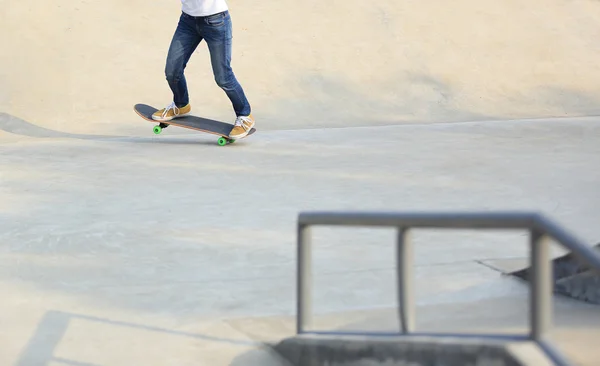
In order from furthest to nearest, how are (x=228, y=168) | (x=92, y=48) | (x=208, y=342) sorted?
(x=92, y=48)
(x=228, y=168)
(x=208, y=342)

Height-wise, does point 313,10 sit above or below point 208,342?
above

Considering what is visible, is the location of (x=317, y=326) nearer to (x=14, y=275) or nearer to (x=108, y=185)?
(x=14, y=275)

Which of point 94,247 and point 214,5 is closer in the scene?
point 94,247

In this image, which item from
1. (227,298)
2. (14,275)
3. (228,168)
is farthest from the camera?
(228,168)

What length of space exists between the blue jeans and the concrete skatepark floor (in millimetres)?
569

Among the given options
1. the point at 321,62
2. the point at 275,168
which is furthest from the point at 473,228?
the point at 321,62

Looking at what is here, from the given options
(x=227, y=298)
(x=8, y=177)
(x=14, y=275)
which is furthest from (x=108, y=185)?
(x=227, y=298)

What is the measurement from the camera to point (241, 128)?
30.3ft

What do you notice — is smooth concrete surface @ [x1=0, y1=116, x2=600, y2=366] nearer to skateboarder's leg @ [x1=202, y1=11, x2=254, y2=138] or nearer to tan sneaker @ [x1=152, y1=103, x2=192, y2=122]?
tan sneaker @ [x1=152, y1=103, x2=192, y2=122]

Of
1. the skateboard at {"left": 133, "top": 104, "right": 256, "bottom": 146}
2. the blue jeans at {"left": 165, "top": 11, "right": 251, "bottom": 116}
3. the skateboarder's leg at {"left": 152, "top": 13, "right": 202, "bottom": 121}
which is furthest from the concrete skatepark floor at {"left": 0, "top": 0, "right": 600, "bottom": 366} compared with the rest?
the skateboarder's leg at {"left": 152, "top": 13, "right": 202, "bottom": 121}

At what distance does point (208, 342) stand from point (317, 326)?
49 centimetres

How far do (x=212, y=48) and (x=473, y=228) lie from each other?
5.99 m

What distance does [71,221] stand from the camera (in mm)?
6340

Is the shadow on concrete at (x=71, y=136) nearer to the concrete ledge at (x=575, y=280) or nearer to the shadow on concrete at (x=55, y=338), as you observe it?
the shadow on concrete at (x=55, y=338)
